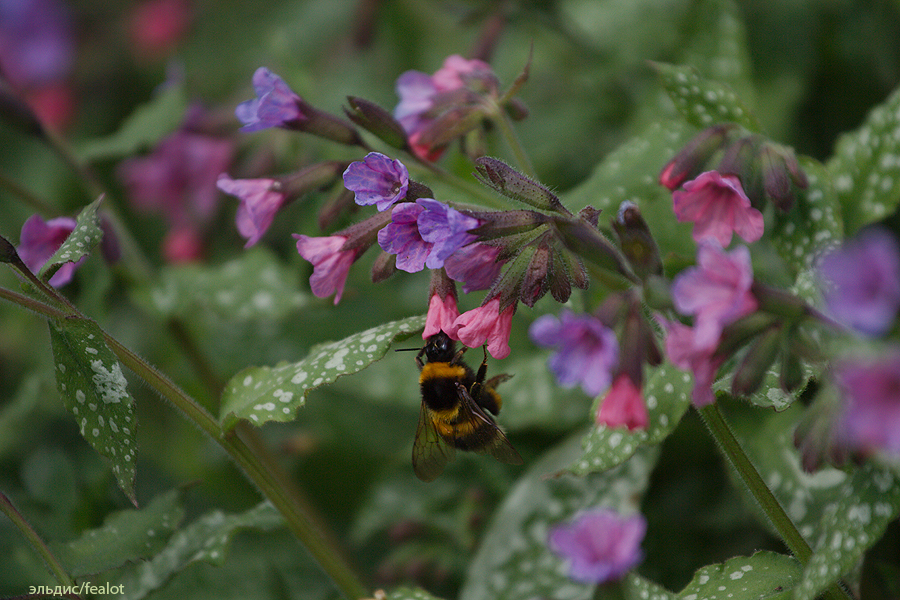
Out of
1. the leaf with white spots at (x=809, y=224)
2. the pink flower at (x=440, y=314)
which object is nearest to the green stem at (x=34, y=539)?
the pink flower at (x=440, y=314)

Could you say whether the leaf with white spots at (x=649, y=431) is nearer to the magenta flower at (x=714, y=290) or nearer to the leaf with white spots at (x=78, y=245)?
the magenta flower at (x=714, y=290)

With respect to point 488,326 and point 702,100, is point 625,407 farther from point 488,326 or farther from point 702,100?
point 702,100

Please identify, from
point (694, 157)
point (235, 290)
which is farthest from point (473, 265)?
point (235, 290)

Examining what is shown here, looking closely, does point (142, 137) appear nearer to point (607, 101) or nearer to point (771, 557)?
point (607, 101)

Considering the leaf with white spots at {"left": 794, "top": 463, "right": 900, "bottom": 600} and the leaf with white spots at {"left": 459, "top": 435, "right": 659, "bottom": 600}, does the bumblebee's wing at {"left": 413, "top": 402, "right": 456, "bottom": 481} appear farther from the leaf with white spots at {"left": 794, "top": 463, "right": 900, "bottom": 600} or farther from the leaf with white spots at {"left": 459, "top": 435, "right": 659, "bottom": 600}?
the leaf with white spots at {"left": 794, "top": 463, "right": 900, "bottom": 600}

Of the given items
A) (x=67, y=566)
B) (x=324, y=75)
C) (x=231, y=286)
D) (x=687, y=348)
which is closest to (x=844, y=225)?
(x=687, y=348)

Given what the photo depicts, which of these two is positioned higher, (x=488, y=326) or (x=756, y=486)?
(x=488, y=326)
